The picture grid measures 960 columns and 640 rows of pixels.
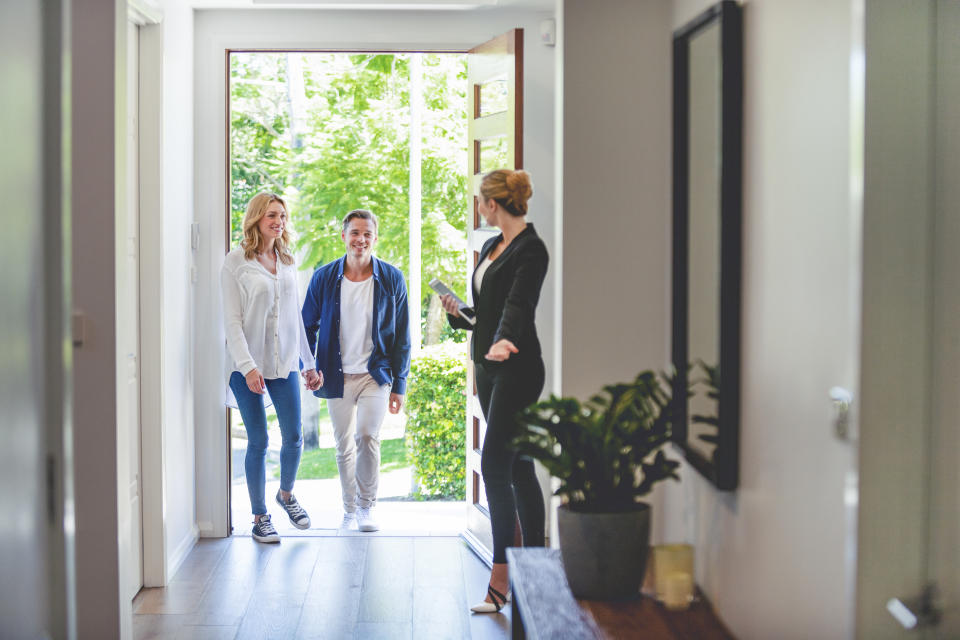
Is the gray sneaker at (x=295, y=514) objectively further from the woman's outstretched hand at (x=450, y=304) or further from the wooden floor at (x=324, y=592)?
the woman's outstretched hand at (x=450, y=304)

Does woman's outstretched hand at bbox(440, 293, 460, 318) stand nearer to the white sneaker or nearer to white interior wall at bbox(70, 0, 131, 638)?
white interior wall at bbox(70, 0, 131, 638)

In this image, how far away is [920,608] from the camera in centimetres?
156

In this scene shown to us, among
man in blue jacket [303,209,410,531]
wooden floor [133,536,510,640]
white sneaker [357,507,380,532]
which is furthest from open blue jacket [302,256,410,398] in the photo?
wooden floor [133,536,510,640]

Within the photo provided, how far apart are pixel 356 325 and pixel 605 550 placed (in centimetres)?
278

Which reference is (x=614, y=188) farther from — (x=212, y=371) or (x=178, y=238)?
(x=212, y=371)

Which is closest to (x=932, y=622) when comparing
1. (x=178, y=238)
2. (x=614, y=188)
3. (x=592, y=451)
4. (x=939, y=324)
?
(x=939, y=324)

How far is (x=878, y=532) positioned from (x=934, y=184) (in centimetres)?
53

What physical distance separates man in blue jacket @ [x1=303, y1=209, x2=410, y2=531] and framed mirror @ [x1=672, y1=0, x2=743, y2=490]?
2.39 m

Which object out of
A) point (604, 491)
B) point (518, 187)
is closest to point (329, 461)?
point (518, 187)

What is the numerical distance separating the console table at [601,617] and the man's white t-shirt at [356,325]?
2491 mm

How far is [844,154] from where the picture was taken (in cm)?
163

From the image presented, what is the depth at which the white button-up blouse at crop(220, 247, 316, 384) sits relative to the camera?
451 cm

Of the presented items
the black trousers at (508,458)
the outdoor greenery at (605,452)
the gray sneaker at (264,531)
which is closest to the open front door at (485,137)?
the black trousers at (508,458)

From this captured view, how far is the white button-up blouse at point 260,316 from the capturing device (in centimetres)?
451
